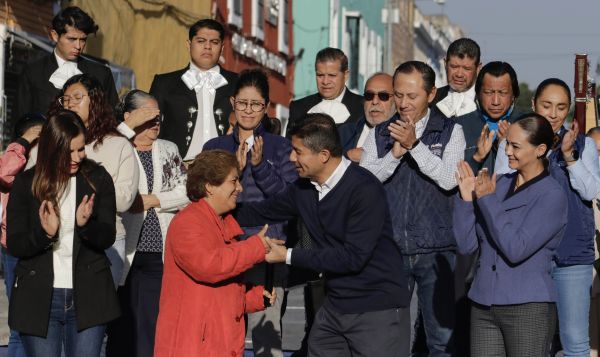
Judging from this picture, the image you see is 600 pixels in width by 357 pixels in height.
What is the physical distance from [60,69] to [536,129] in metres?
3.99

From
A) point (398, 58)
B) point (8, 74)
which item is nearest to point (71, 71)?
point (8, 74)

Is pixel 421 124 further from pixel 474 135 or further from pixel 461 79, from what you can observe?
pixel 461 79

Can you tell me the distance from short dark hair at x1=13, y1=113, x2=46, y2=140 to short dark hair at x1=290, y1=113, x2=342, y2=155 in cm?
260

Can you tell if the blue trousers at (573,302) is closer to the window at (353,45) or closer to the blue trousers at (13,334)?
the blue trousers at (13,334)

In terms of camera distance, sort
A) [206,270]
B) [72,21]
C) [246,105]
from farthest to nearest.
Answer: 1. [72,21]
2. [246,105]
3. [206,270]

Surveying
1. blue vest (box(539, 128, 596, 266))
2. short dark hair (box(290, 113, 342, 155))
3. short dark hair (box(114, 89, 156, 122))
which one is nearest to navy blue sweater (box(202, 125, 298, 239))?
short dark hair (box(114, 89, 156, 122))

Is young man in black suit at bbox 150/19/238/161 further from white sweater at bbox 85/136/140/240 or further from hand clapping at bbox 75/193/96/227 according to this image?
hand clapping at bbox 75/193/96/227

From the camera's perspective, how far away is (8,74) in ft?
65.2

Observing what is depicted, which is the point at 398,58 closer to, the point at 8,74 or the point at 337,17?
the point at 337,17

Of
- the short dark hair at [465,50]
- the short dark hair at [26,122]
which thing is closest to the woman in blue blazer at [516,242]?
the short dark hair at [465,50]

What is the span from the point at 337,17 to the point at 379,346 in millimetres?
37441

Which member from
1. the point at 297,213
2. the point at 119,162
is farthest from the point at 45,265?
the point at 297,213

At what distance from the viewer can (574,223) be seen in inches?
363

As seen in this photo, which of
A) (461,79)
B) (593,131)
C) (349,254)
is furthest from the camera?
(593,131)
